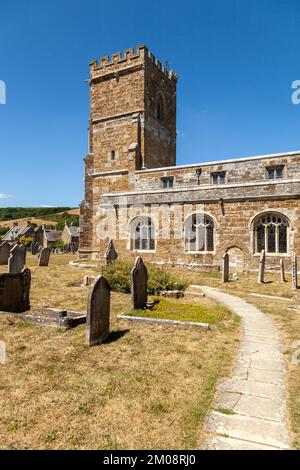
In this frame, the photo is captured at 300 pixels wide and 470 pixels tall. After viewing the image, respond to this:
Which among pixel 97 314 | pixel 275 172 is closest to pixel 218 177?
pixel 275 172

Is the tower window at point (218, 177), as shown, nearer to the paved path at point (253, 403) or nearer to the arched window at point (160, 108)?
the arched window at point (160, 108)

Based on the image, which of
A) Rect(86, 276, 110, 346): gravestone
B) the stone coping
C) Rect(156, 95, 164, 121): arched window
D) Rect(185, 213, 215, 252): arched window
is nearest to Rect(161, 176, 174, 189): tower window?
Rect(185, 213, 215, 252): arched window

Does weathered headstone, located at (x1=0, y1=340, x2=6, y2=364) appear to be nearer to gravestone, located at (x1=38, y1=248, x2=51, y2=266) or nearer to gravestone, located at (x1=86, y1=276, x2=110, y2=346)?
gravestone, located at (x1=86, y1=276, x2=110, y2=346)

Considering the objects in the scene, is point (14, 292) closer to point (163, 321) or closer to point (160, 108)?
point (163, 321)

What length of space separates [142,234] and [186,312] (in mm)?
13093

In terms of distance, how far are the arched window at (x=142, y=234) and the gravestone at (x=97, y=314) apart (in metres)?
14.4

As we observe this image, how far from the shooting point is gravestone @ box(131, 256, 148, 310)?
351 inches

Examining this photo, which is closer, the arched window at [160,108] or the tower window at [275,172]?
the tower window at [275,172]

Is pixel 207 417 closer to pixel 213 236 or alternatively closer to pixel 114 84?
pixel 213 236

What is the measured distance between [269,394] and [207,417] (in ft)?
3.70

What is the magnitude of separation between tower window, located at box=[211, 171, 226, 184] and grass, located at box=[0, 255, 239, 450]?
638 inches

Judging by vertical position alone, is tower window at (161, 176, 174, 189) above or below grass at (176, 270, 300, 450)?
above

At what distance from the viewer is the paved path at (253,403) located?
10.8 ft

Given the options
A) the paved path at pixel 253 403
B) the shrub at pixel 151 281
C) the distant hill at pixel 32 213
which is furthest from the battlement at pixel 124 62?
the distant hill at pixel 32 213
